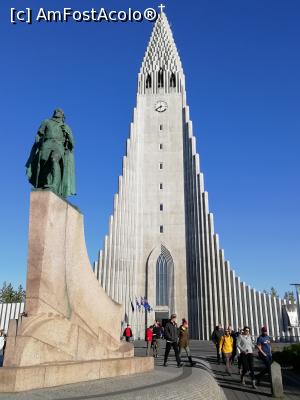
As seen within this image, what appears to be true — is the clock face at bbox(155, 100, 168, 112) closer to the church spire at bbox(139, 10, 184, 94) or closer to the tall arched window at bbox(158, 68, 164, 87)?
the church spire at bbox(139, 10, 184, 94)

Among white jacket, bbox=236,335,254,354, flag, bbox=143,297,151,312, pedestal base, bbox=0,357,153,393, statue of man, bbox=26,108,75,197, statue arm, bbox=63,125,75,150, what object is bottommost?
pedestal base, bbox=0,357,153,393

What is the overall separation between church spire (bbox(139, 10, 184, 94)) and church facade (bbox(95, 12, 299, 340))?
326 centimetres

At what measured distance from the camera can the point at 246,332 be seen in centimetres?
910

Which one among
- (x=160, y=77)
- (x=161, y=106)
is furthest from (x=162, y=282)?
(x=160, y=77)

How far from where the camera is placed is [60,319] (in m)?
6.78

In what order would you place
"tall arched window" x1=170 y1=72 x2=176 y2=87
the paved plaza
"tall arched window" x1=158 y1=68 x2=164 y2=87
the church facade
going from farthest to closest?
"tall arched window" x1=158 y1=68 x2=164 y2=87 → "tall arched window" x1=170 y1=72 x2=176 y2=87 → the church facade → the paved plaza

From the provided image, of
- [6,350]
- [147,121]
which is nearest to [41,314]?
[6,350]

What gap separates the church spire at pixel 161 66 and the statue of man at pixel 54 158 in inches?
1413

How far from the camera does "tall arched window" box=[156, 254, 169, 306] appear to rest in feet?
113

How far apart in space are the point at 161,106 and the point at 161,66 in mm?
6558

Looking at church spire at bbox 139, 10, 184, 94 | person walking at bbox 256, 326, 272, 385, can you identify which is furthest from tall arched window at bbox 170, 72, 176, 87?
person walking at bbox 256, 326, 272, 385

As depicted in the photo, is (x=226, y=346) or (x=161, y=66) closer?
(x=226, y=346)

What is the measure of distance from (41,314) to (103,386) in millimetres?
1751

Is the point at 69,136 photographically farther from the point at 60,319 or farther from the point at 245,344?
the point at 245,344
